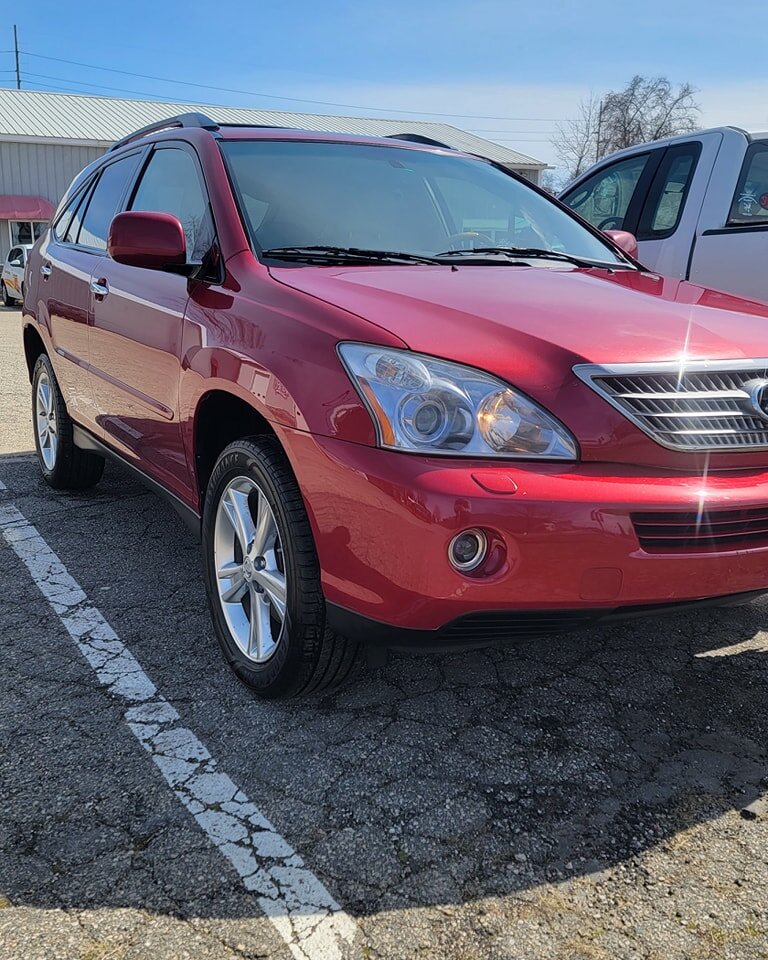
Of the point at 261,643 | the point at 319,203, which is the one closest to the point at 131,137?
the point at 319,203

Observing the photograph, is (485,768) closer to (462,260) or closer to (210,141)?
(462,260)

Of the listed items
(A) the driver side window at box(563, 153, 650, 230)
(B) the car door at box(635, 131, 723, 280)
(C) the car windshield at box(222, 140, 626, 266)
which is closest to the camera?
(C) the car windshield at box(222, 140, 626, 266)

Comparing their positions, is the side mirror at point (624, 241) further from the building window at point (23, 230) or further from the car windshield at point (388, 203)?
the building window at point (23, 230)

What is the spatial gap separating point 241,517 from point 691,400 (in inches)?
53.2

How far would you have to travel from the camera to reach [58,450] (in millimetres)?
4750

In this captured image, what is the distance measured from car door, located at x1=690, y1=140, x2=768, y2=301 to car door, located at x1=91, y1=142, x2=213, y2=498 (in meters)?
3.30

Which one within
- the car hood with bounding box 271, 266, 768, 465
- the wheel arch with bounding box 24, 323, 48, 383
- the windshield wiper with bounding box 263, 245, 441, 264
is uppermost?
the windshield wiper with bounding box 263, 245, 441, 264

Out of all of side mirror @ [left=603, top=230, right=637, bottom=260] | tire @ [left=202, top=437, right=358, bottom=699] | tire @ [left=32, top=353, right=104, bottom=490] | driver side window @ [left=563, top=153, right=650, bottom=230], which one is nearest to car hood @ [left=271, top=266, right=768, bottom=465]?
tire @ [left=202, top=437, right=358, bottom=699]

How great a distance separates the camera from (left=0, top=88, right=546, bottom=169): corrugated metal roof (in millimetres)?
32250

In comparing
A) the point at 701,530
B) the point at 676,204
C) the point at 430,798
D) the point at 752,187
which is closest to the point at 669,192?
the point at 676,204

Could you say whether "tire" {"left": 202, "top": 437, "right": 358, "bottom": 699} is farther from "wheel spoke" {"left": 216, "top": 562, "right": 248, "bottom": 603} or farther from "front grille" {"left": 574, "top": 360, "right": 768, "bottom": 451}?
"front grille" {"left": 574, "top": 360, "right": 768, "bottom": 451}

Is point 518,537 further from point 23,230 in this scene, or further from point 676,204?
point 23,230

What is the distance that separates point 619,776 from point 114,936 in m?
1.29

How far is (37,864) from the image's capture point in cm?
200
